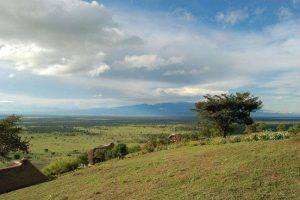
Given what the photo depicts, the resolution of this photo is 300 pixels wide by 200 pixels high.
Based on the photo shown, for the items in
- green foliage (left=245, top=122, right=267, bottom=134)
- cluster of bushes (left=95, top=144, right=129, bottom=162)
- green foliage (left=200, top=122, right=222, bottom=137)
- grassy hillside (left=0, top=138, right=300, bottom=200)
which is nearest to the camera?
grassy hillside (left=0, top=138, right=300, bottom=200)

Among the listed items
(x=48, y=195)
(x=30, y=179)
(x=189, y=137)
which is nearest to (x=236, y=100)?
(x=189, y=137)

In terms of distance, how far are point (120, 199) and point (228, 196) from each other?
15.0 feet

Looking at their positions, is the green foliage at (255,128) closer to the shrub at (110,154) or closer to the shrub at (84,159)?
the shrub at (110,154)

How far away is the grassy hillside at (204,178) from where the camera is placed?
13641 millimetres

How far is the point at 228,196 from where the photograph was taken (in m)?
13.0

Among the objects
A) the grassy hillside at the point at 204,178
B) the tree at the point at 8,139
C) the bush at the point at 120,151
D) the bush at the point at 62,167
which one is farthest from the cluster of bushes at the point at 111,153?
the grassy hillside at the point at 204,178

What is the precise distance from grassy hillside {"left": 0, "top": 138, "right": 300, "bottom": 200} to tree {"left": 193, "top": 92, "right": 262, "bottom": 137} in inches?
931

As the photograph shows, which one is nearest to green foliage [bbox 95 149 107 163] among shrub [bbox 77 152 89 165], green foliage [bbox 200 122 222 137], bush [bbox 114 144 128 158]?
bush [bbox 114 144 128 158]

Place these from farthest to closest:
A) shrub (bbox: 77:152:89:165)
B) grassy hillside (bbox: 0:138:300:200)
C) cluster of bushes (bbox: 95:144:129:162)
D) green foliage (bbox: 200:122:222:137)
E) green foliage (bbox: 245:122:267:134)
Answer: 1. green foliage (bbox: 200:122:222:137)
2. green foliage (bbox: 245:122:267:134)
3. shrub (bbox: 77:152:89:165)
4. cluster of bushes (bbox: 95:144:129:162)
5. grassy hillside (bbox: 0:138:300:200)

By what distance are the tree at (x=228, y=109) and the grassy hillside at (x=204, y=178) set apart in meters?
23.6

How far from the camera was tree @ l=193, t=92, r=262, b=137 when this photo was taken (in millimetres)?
45219

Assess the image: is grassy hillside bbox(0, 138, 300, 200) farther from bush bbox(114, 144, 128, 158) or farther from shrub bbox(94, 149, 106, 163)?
shrub bbox(94, 149, 106, 163)

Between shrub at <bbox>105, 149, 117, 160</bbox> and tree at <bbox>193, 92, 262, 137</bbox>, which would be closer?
shrub at <bbox>105, 149, 117, 160</bbox>

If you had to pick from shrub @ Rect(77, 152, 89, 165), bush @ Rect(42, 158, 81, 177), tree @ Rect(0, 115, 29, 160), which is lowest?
bush @ Rect(42, 158, 81, 177)
